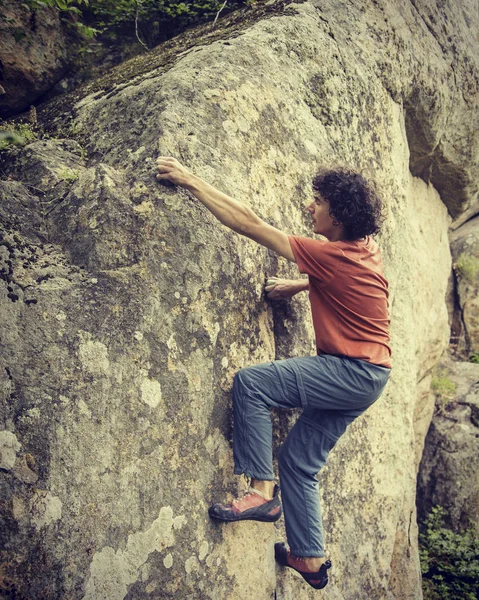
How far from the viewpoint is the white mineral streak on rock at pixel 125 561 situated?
9.45 feet

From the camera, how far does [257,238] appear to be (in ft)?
11.3

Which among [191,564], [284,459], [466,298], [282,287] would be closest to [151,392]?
[191,564]

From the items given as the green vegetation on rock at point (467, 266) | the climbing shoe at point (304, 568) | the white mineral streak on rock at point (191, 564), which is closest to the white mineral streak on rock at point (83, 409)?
the white mineral streak on rock at point (191, 564)

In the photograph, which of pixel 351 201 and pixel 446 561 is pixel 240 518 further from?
pixel 446 561

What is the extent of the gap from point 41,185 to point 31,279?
88 cm

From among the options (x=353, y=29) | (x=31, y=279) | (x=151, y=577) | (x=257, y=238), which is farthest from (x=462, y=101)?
(x=151, y=577)

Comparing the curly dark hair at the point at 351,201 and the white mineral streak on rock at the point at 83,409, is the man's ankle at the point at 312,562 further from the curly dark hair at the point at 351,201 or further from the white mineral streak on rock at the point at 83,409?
the curly dark hair at the point at 351,201

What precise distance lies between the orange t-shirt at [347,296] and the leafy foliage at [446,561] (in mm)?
4214

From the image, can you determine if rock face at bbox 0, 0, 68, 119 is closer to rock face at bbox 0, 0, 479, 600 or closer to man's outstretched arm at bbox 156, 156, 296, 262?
rock face at bbox 0, 0, 479, 600

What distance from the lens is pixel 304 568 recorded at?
3.72 meters

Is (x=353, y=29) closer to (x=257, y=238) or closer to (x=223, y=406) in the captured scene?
(x=257, y=238)

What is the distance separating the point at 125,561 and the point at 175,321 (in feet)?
4.70

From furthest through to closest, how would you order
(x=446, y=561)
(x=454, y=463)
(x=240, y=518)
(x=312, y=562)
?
(x=454, y=463) < (x=446, y=561) < (x=312, y=562) < (x=240, y=518)

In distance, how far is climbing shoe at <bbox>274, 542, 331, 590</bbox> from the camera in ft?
12.1
